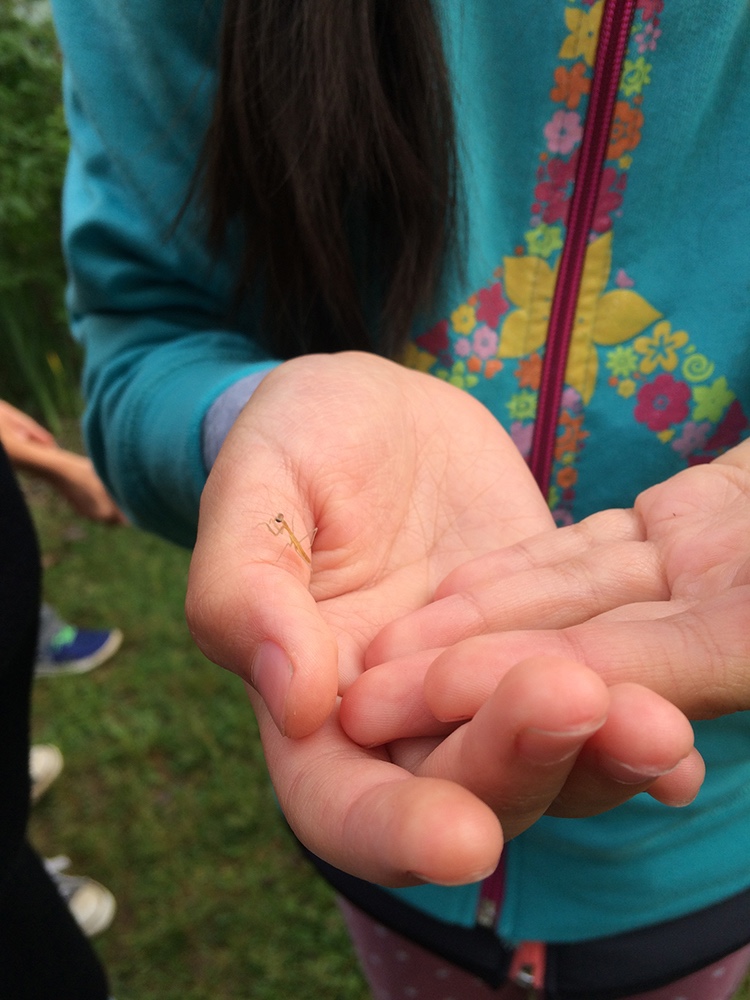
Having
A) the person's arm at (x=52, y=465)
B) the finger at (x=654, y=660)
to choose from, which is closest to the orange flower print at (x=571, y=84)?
the finger at (x=654, y=660)

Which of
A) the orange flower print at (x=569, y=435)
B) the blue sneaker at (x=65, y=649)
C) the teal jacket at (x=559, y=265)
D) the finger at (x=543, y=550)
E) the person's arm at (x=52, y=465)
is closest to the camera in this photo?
the finger at (x=543, y=550)

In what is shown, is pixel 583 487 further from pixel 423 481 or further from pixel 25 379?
pixel 25 379

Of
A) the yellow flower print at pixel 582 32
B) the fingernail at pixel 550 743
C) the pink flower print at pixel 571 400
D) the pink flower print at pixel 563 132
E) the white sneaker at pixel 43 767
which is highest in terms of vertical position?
the yellow flower print at pixel 582 32

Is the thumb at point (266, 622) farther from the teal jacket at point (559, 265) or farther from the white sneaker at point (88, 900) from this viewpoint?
the white sneaker at point (88, 900)

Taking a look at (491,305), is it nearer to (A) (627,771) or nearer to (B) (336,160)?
(B) (336,160)

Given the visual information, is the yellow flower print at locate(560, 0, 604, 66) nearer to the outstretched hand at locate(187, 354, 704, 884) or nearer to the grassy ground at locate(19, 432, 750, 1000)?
the outstretched hand at locate(187, 354, 704, 884)

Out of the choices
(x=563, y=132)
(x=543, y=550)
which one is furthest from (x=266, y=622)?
(x=563, y=132)

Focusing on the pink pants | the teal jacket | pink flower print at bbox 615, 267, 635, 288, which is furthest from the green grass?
pink flower print at bbox 615, 267, 635, 288
